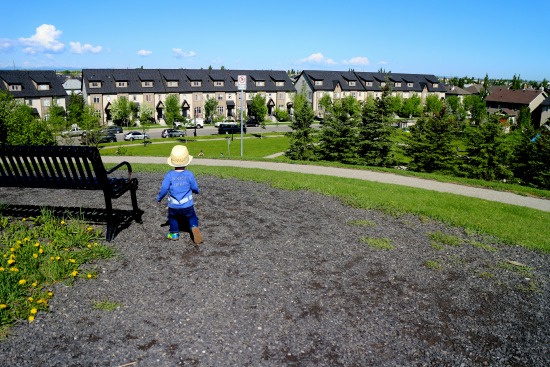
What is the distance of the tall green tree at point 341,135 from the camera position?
26188 mm

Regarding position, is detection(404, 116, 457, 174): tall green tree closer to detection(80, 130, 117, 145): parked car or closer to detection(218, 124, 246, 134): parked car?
detection(80, 130, 117, 145): parked car

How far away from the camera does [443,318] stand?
5.44 m

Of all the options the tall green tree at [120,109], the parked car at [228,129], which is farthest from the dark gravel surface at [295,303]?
the tall green tree at [120,109]

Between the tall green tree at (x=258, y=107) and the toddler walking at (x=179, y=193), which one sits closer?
the toddler walking at (x=179, y=193)

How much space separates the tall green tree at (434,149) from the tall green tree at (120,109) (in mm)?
47373

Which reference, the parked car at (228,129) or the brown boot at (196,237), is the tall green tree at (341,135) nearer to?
the brown boot at (196,237)

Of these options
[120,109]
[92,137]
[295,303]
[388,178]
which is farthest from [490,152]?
[120,109]

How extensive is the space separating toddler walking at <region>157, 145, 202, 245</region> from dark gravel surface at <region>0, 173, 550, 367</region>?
30cm

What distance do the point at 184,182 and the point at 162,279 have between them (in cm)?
190

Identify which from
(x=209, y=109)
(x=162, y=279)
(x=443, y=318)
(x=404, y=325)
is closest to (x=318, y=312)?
(x=404, y=325)

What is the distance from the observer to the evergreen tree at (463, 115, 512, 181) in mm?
21891

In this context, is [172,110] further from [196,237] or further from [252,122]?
[196,237]

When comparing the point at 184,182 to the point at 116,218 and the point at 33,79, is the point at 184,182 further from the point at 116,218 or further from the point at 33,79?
the point at 33,79

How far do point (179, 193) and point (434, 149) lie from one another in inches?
796
